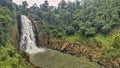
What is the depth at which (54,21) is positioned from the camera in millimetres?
85438

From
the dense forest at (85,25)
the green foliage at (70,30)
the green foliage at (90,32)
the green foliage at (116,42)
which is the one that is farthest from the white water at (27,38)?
the green foliage at (116,42)

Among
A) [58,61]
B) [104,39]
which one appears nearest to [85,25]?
[104,39]

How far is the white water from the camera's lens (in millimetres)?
62638

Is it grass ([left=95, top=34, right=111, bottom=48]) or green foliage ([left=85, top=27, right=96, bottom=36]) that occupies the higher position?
green foliage ([left=85, top=27, right=96, bottom=36])

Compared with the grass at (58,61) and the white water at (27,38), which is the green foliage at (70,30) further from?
the grass at (58,61)

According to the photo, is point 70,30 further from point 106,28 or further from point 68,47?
point 106,28

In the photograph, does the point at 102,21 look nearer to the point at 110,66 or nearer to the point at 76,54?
the point at 76,54

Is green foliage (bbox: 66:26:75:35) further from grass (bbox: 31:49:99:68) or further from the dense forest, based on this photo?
grass (bbox: 31:49:99:68)

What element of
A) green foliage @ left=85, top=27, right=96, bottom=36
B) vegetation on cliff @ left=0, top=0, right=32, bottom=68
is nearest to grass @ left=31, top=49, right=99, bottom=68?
vegetation on cliff @ left=0, top=0, right=32, bottom=68

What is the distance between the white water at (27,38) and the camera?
62.6m

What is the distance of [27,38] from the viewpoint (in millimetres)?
66750

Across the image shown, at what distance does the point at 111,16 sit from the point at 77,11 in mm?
23050

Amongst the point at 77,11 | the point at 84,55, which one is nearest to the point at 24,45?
the point at 84,55

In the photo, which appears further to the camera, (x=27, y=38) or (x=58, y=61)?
(x=27, y=38)
